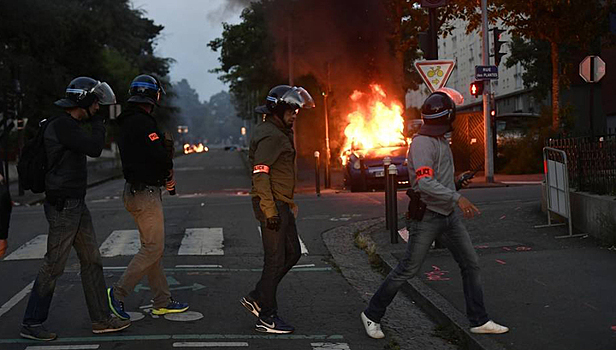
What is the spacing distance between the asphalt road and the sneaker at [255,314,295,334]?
0.20 ft

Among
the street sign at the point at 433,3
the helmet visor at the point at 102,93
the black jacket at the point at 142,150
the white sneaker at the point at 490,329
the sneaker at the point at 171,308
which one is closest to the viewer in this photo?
the white sneaker at the point at 490,329

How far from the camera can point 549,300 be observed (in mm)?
6297

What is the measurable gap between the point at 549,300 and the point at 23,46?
35.7 meters

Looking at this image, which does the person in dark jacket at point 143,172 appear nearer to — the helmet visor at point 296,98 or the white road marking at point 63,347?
the white road marking at point 63,347

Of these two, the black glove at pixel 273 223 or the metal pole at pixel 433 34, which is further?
the metal pole at pixel 433 34

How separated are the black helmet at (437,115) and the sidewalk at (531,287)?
141 cm

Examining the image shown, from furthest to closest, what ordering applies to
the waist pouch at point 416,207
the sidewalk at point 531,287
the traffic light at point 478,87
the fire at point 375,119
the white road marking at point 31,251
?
the fire at point 375,119
the traffic light at point 478,87
the white road marking at point 31,251
the waist pouch at point 416,207
the sidewalk at point 531,287

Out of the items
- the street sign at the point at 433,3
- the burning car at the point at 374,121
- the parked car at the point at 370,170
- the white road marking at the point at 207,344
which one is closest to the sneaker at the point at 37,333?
the white road marking at the point at 207,344

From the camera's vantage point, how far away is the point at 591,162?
9625 mm

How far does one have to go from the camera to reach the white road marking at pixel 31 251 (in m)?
9.84

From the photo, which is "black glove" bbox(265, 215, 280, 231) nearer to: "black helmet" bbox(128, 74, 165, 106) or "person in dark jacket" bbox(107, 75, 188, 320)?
"person in dark jacket" bbox(107, 75, 188, 320)

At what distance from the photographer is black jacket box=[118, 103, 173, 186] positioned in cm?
593

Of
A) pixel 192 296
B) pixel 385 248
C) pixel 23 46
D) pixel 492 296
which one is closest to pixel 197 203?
pixel 385 248

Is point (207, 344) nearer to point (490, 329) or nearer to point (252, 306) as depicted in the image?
point (252, 306)
